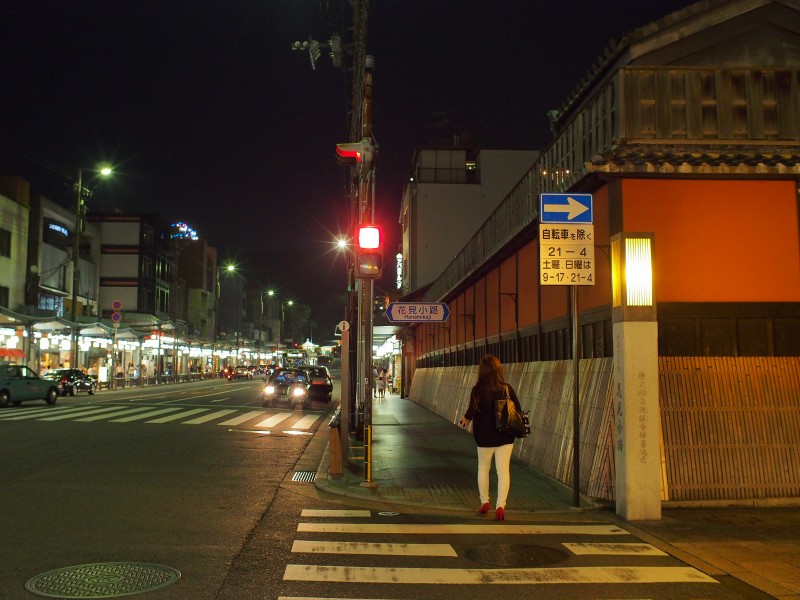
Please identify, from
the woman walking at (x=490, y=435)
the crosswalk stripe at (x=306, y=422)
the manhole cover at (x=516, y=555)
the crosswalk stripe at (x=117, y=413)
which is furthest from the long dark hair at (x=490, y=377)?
the crosswalk stripe at (x=117, y=413)

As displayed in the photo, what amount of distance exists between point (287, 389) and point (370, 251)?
2022 cm

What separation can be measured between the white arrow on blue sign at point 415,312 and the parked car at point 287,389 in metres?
15.5

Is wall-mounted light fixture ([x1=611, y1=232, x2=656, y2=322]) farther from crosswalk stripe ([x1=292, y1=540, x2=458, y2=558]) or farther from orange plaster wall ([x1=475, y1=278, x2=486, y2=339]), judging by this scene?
orange plaster wall ([x1=475, y1=278, x2=486, y2=339])

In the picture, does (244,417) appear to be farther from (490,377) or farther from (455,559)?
(455,559)

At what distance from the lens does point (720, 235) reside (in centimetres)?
1019

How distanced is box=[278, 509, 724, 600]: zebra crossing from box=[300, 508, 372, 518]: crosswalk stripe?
198mm

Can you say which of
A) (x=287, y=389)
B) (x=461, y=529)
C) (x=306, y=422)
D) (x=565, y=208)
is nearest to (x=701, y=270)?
(x=565, y=208)

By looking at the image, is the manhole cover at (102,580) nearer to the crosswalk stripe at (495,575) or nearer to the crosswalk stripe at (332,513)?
the crosswalk stripe at (495,575)

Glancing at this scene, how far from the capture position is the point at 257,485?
1091 centimetres

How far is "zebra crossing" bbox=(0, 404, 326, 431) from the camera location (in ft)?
69.9

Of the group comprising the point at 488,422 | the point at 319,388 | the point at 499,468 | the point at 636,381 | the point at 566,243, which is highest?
the point at 566,243

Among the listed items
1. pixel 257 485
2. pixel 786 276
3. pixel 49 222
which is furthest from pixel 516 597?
pixel 49 222

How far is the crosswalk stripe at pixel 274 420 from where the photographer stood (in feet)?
70.4

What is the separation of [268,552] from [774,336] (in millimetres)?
7633
